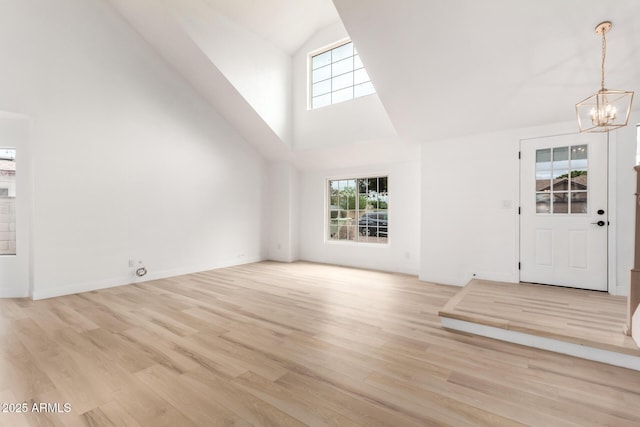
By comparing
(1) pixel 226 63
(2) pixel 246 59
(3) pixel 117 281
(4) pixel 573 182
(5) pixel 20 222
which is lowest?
(3) pixel 117 281

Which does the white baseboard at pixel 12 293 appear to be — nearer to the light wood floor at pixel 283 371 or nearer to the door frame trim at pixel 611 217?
the light wood floor at pixel 283 371

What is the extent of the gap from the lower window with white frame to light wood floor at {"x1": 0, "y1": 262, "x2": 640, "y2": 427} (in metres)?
2.66

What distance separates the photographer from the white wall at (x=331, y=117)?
17.2 feet

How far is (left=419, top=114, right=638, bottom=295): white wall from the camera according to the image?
421cm

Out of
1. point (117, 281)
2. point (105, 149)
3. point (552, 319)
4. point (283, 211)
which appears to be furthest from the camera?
point (283, 211)

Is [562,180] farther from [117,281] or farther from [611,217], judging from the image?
[117,281]

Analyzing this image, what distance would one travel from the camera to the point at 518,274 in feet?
13.7

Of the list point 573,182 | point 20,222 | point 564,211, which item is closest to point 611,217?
point 564,211

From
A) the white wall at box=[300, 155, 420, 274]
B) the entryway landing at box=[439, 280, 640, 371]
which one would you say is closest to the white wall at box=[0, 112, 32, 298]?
the white wall at box=[300, 155, 420, 274]

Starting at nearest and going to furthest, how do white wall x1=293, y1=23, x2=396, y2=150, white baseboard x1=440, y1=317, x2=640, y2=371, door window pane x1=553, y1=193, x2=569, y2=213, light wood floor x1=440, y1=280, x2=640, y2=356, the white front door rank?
1. white baseboard x1=440, y1=317, x2=640, y2=371
2. light wood floor x1=440, y1=280, x2=640, y2=356
3. the white front door
4. door window pane x1=553, y1=193, x2=569, y2=213
5. white wall x1=293, y1=23, x2=396, y2=150

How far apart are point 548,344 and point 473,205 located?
92.9 inches

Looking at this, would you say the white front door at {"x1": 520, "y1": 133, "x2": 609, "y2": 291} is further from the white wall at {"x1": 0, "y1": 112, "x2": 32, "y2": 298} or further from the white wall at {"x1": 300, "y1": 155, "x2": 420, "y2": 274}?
the white wall at {"x1": 0, "y1": 112, "x2": 32, "y2": 298}

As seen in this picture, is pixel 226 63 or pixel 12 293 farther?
pixel 226 63

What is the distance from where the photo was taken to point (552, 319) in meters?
2.80
